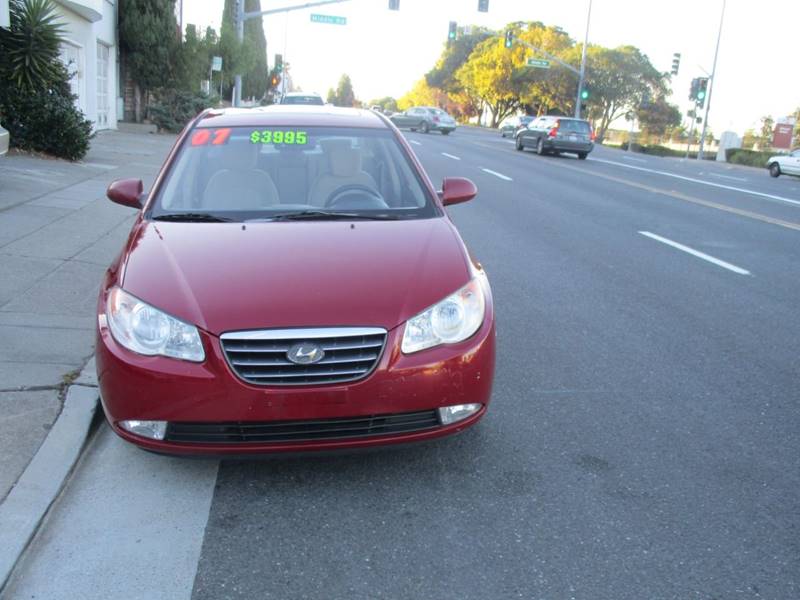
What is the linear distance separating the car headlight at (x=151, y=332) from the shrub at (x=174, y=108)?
2524 cm

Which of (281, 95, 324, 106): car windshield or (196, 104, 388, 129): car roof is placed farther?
(281, 95, 324, 106): car windshield

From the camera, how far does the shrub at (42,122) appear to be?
1514 centimetres

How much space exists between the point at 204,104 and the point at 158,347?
A: 1055 inches

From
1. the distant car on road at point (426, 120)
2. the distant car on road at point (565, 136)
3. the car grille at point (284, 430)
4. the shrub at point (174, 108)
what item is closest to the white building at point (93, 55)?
the shrub at point (174, 108)

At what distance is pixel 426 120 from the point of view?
4825 centimetres

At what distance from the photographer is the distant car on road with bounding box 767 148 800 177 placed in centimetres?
3231

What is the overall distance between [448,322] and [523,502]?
85 centimetres

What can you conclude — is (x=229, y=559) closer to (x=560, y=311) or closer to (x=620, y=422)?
(x=620, y=422)

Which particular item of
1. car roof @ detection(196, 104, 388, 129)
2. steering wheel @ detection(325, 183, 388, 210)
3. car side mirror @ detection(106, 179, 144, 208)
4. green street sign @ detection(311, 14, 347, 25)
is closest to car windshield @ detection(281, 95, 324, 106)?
green street sign @ detection(311, 14, 347, 25)

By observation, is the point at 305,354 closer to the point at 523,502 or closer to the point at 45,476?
the point at 523,502

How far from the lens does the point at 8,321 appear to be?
5.42 metres

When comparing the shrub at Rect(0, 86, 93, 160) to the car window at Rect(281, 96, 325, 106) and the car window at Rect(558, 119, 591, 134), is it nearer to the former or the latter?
the car window at Rect(281, 96, 325, 106)

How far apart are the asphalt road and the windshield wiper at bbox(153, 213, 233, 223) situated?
1185mm

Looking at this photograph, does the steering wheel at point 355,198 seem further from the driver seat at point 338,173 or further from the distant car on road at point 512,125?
the distant car on road at point 512,125
